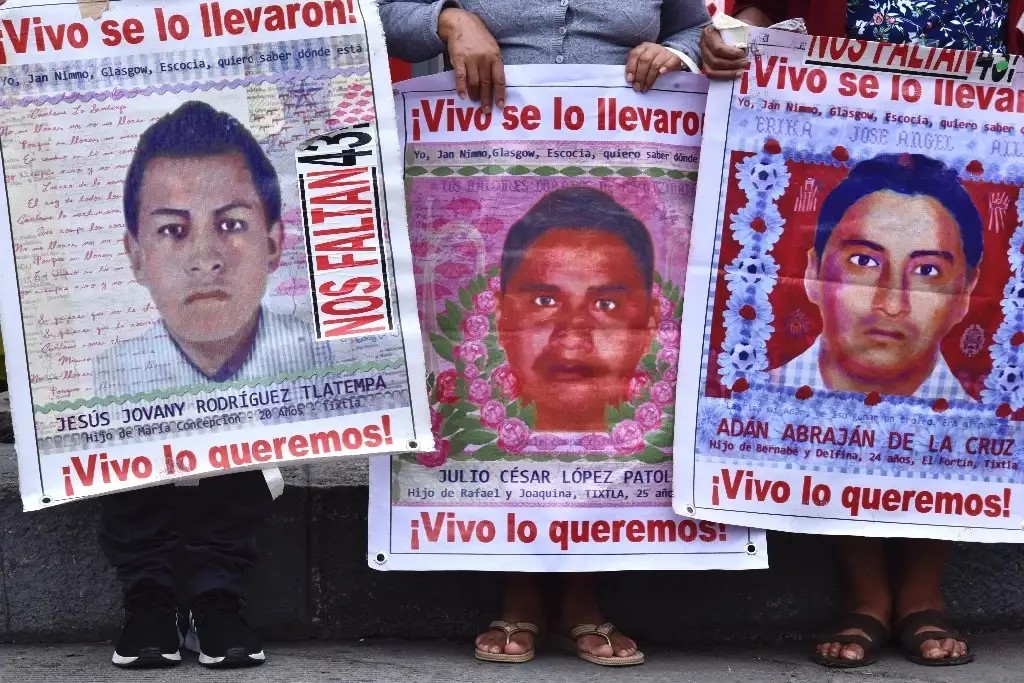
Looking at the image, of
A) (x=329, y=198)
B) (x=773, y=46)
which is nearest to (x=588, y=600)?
(x=329, y=198)

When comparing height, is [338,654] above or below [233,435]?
below

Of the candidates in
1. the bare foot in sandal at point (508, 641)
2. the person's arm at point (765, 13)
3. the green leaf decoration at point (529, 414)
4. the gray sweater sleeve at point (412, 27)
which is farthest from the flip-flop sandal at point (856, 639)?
the gray sweater sleeve at point (412, 27)

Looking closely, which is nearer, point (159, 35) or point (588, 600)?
point (159, 35)

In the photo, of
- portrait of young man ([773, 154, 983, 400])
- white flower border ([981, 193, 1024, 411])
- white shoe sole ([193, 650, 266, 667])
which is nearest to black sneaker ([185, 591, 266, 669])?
white shoe sole ([193, 650, 266, 667])

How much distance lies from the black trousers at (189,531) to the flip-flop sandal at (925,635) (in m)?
1.51

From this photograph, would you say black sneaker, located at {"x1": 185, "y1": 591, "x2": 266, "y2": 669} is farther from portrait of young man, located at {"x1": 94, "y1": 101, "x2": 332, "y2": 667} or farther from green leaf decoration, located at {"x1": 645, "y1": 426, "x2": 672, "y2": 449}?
green leaf decoration, located at {"x1": 645, "y1": 426, "x2": 672, "y2": 449}

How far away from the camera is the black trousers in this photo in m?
3.24

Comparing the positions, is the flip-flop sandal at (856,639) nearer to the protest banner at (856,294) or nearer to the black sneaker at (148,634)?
the protest banner at (856,294)

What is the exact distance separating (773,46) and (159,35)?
132 cm

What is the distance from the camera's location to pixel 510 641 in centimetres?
340

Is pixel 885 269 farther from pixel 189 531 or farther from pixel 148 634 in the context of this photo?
pixel 148 634

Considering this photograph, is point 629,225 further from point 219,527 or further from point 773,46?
point 219,527

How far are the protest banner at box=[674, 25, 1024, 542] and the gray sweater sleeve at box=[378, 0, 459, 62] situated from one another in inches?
25.0

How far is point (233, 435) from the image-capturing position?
10.5ft
